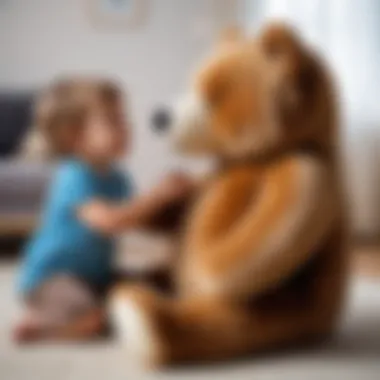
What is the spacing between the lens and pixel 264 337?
126 centimetres

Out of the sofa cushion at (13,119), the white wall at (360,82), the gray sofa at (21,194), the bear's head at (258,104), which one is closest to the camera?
the bear's head at (258,104)

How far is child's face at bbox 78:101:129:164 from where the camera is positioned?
1412mm

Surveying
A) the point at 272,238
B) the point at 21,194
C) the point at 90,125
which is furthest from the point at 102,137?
the point at 21,194

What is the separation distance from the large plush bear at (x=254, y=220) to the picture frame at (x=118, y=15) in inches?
86.8

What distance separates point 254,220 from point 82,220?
31cm

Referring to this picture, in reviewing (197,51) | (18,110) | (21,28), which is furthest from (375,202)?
(21,28)

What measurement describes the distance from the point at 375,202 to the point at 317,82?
1.81 metres

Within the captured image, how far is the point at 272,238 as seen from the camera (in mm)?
1197

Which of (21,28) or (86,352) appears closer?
(86,352)

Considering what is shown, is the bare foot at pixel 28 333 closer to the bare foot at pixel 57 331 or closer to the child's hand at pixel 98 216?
the bare foot at pixel 57 331

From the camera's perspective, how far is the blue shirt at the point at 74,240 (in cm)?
137

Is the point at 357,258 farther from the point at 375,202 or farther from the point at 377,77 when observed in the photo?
the point at 377,77

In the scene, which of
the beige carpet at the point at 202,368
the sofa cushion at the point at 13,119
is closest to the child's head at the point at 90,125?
the beige carpet at the point at 202,368

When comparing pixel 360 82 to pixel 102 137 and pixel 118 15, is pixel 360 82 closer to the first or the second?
pixel 118 15
